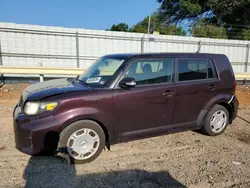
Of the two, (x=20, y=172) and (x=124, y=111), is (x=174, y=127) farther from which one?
(x=20, y=172)

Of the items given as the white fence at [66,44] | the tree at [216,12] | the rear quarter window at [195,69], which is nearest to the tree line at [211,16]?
the tree at [216,12]

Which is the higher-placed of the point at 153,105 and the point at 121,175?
the point at 153,105

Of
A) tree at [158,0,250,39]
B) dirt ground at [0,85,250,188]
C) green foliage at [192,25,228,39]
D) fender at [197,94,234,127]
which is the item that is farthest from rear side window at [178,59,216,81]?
green foliage at [192,25,228,39]

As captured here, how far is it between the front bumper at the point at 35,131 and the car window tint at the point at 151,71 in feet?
4.88

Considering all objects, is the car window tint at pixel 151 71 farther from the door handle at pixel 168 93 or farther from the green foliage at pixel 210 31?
the green foliage at pixel 210 31

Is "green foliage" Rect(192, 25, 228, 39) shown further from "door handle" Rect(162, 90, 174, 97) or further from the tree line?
"door handle" Rect(162, 90, 174, 97)

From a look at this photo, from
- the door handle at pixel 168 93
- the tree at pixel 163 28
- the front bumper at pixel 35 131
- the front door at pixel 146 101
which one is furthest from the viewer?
the tree at pixel 163 28

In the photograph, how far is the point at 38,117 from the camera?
11.8ft

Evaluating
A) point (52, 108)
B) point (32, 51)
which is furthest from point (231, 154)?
point (32, 51)

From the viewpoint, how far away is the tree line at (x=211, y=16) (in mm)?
20531

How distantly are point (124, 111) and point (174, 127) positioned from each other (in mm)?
1172

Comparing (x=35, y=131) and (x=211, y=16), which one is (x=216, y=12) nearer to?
(x=211, y=16)

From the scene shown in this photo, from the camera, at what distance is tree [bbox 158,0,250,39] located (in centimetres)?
2036

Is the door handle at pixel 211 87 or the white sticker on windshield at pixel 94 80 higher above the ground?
the white sticker on windshield at pixel 94 80
